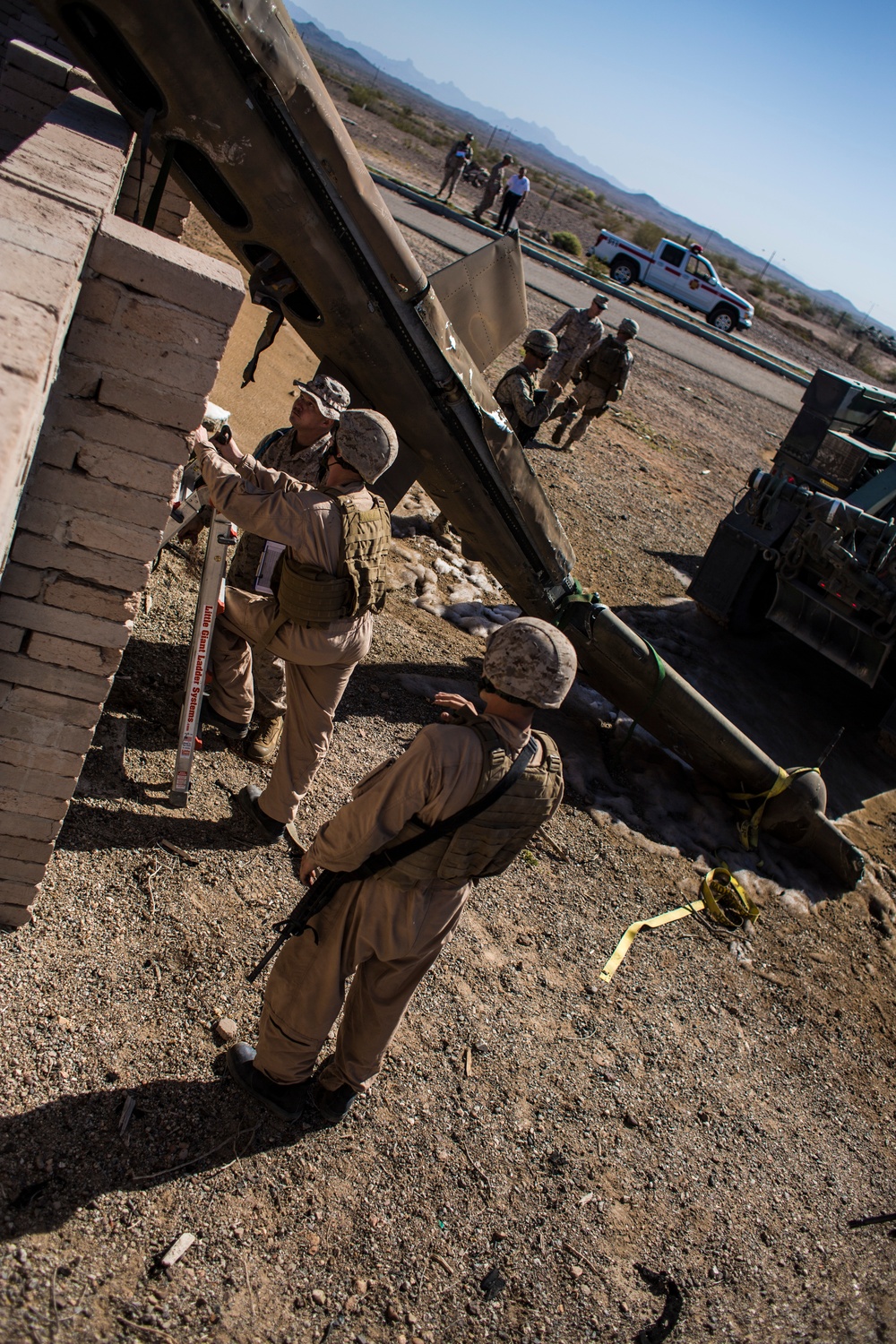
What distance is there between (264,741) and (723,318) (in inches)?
1127

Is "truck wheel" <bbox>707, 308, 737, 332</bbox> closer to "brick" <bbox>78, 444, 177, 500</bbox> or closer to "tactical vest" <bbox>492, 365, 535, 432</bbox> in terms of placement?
"tactical vest" <bbox>492, 365, 535, 432</bbox>

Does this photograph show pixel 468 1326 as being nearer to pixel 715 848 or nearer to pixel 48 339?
pixel 48 339

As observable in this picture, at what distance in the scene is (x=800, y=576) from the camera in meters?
8.00

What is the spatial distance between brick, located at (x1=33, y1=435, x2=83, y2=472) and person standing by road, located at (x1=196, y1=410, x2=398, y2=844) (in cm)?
69

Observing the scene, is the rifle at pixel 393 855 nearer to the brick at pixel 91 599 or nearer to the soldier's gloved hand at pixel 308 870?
the soldier's gloved hand at pixel 308 870

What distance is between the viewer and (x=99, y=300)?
8.03 feet

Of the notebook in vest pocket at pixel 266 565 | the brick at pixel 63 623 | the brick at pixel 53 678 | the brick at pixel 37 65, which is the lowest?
the brick at pixel 53 678

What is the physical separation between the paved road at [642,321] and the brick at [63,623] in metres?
15.4

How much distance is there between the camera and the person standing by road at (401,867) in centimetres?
252

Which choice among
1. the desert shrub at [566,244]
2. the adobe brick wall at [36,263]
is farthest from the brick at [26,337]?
the desert shrub at [566,244]

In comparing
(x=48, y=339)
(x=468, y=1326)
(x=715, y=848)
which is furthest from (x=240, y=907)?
(x=715, y=848)

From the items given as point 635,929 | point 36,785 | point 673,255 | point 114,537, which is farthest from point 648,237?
point 36,785

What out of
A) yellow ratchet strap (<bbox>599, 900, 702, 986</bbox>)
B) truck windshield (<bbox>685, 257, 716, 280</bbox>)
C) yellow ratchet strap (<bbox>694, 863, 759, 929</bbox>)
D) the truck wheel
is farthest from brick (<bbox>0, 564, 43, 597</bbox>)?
the truck wheel

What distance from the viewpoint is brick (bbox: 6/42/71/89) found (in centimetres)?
414
